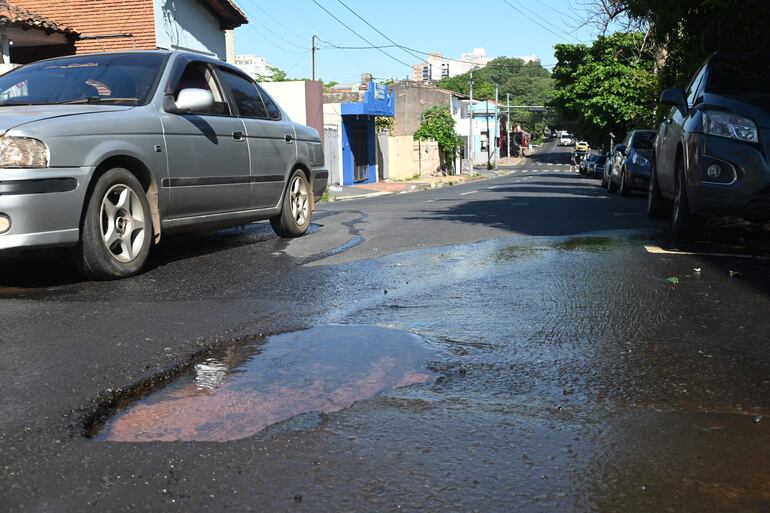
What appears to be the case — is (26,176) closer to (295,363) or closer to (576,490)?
(295,363)

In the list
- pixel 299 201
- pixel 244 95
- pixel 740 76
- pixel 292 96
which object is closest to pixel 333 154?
pixel 292 96

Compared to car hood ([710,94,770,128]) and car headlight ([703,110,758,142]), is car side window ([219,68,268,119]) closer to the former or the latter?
car headlight ([703,110,758,142])

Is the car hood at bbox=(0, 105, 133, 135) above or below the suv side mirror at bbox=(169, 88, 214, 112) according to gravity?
below

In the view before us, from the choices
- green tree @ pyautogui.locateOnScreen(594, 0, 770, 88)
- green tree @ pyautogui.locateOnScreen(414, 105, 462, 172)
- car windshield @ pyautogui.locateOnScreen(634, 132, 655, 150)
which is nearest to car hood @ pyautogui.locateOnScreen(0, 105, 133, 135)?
green tree @ pyautogui.locateOnScreen(594, 0, 770, 88)

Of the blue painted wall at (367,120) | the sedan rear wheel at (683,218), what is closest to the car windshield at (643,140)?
the sedan rear wheel at (683,218)

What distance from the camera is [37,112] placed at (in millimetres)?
5414

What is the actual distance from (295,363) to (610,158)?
19749 mm

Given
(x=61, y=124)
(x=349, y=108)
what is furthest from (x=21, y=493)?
(x=349, y=108)

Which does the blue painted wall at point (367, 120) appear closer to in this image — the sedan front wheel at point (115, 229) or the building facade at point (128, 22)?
the building facade at point (128, 22)

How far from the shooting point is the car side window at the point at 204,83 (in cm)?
671

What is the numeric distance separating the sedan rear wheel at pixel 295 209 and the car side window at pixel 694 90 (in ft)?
12.8

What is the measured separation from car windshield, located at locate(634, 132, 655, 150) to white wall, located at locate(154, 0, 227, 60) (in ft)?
40.4

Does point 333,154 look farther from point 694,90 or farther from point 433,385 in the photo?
point 433,385

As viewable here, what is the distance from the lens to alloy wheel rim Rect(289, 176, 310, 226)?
813cm
